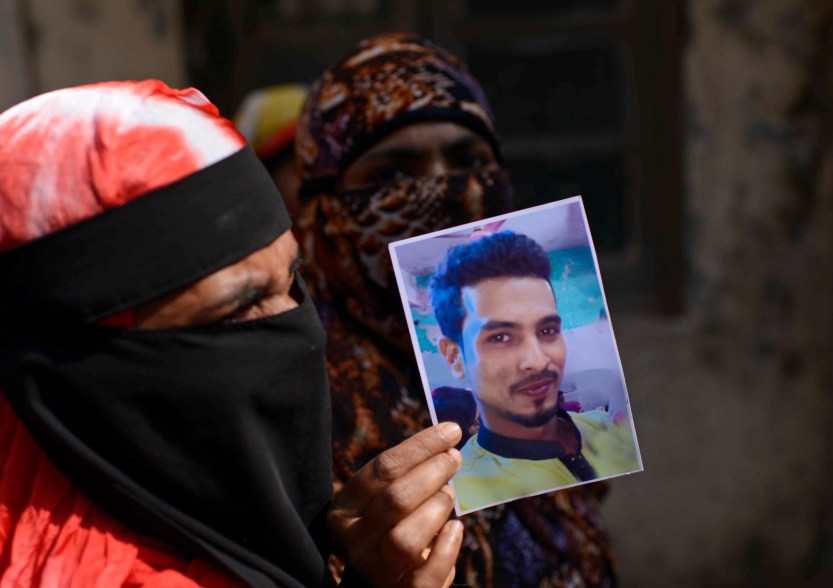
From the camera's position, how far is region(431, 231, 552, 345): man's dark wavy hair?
1131 millimetres

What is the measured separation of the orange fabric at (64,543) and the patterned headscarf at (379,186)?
72 cm

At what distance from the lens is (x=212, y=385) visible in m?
0.97

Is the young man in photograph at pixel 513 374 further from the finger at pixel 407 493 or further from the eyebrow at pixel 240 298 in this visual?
the eyebrow at pixel 240 298

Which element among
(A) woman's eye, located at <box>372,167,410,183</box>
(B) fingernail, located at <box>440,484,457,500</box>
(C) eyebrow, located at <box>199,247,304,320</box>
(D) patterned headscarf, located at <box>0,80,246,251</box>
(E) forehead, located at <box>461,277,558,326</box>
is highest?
(D) patterned headscarf, located at <box>0,80,246,251</box>

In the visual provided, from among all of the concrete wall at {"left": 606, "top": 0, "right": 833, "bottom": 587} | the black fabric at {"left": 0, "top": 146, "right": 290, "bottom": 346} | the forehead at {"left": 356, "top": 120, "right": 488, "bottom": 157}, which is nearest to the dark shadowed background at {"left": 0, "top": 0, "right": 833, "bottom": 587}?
the concrete wall at {"left": 606, "top": 0, "right": 833, "bottom": 587}

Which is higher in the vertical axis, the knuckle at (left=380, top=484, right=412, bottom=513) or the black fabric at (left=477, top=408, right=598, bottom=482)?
the knuckle at (left=380, top=484, right=412, bottom=513)

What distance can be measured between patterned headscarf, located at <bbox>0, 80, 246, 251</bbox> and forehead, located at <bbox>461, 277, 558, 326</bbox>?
1.19 ft

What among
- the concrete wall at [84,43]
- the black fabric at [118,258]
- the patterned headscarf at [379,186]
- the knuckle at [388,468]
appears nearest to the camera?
the black fabric at [118,258]

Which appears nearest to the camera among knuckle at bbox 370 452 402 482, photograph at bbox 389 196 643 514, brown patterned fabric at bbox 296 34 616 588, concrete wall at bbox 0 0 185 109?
knuckle at bbox 370 452 402 482

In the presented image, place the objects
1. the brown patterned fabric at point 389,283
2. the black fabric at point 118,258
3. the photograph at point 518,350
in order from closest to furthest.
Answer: the black fabric at point 118,258
the photograph at point 518,350
the brown patterned fabric at point 389,283

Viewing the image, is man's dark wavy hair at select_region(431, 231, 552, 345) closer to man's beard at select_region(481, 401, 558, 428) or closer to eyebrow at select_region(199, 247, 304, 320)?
man's beard at select_region(481, 401, 558, 428)

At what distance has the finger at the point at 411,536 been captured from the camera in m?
1.01

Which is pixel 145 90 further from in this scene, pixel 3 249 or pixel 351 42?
pixel 351 42

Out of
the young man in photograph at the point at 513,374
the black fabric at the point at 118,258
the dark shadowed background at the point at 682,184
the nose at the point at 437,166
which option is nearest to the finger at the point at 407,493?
the young man in photograph at the point at 513,374
